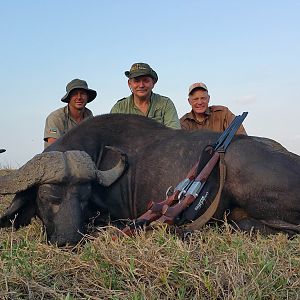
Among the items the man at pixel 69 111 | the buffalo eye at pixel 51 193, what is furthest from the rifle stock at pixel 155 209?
the man at pixel 69 111

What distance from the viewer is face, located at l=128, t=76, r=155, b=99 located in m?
7.18

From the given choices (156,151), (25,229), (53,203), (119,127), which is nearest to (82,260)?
(53,203)

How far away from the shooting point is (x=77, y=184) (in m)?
4.48

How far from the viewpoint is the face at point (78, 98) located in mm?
7438

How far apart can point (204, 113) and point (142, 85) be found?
3.75ft

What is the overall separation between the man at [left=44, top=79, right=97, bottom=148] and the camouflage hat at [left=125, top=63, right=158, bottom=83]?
689 millimetres

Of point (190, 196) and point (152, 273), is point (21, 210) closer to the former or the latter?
point (190, 196)

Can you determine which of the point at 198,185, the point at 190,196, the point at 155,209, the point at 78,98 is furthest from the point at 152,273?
the point at 78,98

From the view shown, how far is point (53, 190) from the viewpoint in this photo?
4.40 meters

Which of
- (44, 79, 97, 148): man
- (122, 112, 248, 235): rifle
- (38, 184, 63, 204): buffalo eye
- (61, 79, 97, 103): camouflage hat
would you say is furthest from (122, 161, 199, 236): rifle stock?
(61, 79, 97, 103): camouflage hat

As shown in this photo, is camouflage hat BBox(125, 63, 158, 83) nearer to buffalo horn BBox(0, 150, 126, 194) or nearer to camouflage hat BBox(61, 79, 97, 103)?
camouflage hat BBox(61, 79, 97, 103)

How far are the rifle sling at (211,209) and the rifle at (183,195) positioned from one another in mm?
80

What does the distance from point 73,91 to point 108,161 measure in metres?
2.53

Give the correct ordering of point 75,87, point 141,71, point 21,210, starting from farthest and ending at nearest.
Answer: point 75,87, point 141,71, point 21,210
